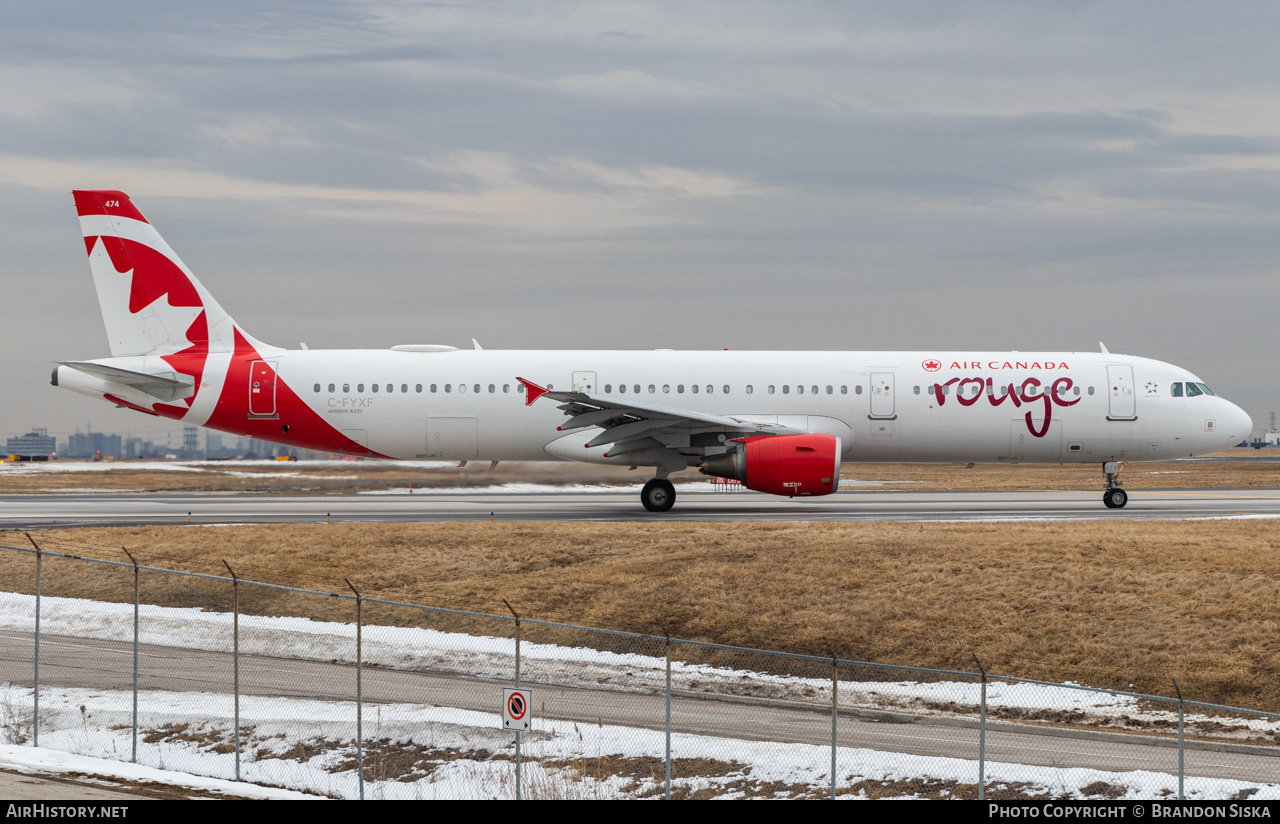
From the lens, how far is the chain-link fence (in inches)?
479

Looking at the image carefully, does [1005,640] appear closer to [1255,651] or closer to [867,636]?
[867,636]

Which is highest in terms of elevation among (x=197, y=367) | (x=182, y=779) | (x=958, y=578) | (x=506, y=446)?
(x=197, y=367)

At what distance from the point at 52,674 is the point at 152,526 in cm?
1066

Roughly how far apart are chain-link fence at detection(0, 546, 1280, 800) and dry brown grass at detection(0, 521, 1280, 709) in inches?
30.5

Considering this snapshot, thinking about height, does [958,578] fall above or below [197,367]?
below

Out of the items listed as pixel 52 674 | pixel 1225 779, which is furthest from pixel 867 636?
pixel 52 674

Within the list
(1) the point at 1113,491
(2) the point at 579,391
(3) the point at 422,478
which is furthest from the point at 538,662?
(1) the point at 1113,491

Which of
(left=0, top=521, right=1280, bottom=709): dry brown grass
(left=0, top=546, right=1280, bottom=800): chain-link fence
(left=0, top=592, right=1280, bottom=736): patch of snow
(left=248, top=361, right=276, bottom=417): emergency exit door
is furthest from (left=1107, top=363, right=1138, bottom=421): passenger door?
(left=248, top=361, right=276, bottom=417): emergency exit door

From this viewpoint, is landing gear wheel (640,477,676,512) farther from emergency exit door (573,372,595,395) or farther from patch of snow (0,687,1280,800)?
patch of snow (0,687,1280,800)

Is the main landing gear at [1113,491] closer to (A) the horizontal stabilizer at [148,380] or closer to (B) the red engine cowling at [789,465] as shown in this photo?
(B) the red engine cowling at [789,465]

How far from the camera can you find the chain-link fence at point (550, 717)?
39.9 ft

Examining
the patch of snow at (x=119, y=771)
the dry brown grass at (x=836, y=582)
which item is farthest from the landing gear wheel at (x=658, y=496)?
the patch of snow at (x=119, y=771)

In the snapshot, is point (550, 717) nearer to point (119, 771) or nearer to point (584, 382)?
point (119, 771)

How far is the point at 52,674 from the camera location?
16312mm
